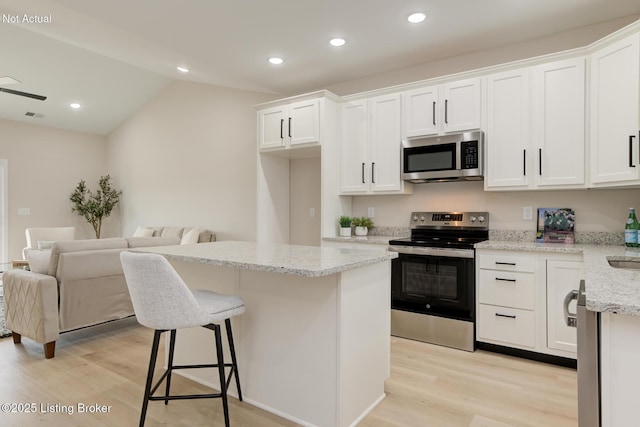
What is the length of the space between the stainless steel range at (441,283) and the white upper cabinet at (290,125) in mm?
1528

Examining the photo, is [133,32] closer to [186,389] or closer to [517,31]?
[186,389]

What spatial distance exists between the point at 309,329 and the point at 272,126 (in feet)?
9.58

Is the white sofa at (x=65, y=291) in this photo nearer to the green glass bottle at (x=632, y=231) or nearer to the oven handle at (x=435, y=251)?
the oven handle at (x=435, y=251)

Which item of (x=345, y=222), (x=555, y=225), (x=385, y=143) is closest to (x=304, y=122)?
(x=385, y=143)

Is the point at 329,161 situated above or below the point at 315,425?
above

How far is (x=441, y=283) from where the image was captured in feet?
10.7

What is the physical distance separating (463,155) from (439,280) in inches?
44.8

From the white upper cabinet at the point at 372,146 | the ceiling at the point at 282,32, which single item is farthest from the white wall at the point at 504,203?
the ceiling at the point at 282,32

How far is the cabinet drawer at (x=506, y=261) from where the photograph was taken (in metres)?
2.90

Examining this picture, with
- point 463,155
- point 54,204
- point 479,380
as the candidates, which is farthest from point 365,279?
point 54,204

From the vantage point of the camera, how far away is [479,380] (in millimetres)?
2594

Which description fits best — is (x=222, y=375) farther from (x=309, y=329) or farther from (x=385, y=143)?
(x=385, y=143)

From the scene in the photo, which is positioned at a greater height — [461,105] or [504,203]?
[461,105]

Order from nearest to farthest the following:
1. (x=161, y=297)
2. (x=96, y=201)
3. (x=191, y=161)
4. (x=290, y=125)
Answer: (x=161, y=297), (x=290, y=125), (x=191, y=161), (x=96, y=201)
